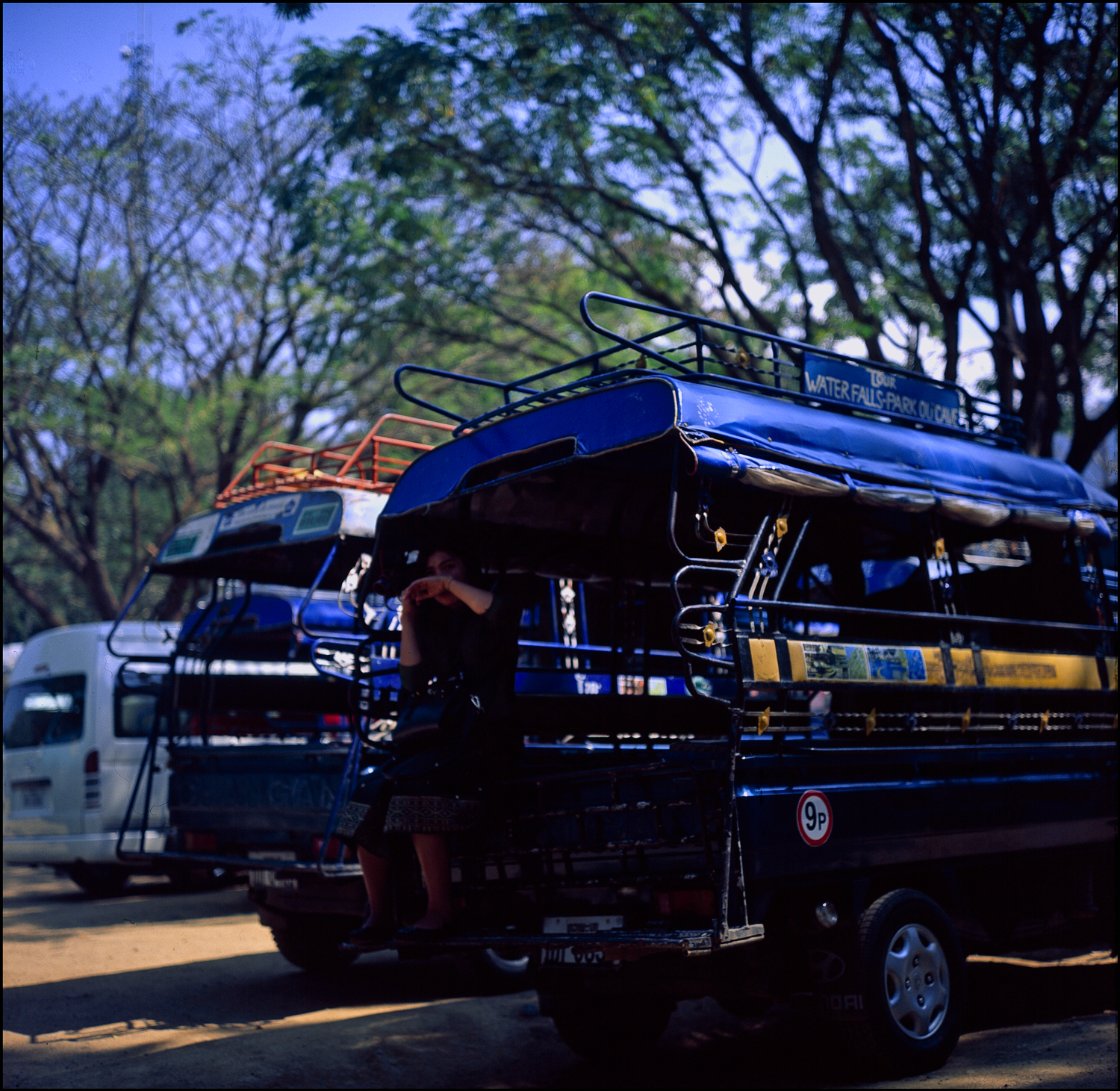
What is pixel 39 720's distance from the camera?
36.0 ft

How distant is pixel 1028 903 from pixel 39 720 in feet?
28.8

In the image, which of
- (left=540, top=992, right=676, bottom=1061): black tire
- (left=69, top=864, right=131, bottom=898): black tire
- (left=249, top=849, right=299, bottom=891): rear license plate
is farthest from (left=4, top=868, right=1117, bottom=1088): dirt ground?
(left=69, top=864, right=131, bottom=898): black tire

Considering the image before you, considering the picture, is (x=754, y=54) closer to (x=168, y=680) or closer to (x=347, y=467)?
(x=347, y=467)

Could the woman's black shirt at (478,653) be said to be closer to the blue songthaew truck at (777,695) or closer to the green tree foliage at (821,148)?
the blue songthaew truck at (777,695)

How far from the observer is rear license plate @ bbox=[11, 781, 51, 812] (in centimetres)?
1053

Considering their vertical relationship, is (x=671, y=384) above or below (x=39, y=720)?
above

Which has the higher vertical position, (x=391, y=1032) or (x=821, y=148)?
(x=821, y=148)

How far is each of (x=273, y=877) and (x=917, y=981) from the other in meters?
3.37

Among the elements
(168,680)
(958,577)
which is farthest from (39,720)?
(958,577)

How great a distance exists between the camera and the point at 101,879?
1114 centimetres

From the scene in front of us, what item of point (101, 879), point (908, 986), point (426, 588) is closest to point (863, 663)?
point (908, 986)

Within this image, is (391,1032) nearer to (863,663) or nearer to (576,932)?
(576,932)

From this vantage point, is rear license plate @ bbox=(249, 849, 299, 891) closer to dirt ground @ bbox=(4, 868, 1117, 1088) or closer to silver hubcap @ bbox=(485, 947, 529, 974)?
dirt ground @ bbox=(4, 868, 1117, 1088)

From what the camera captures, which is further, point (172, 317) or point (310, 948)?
point (172, 317)
